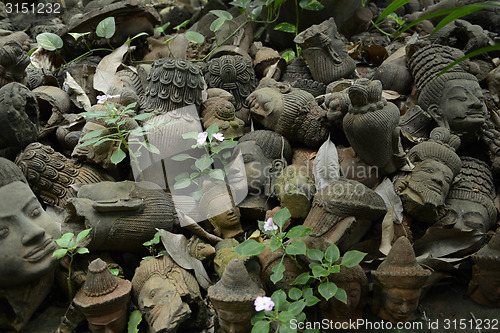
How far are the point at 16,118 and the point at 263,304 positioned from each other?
1505 millimetres

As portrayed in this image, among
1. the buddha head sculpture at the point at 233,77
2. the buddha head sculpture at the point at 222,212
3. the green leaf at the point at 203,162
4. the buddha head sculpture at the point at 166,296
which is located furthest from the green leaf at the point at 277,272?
the buddha head sculpture at the point at 233,77

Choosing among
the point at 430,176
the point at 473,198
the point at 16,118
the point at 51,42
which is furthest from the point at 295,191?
the point at 51,42

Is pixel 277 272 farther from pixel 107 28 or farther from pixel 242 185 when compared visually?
pixel 107 28

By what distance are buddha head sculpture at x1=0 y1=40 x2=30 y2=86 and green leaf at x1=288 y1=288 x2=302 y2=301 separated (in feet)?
6.66

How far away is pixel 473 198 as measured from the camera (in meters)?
2.30

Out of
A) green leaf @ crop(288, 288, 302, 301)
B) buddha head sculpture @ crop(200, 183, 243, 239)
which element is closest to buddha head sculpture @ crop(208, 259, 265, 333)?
green leaf @ crop(288, 288, 302, 301)

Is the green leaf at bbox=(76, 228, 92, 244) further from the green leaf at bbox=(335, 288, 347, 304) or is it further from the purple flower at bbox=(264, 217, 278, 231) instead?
the green leaf at bbox=(335, 288, 347, 304)

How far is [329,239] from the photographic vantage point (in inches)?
76.8

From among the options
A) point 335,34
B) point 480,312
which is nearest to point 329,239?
point 480,312

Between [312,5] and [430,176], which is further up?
[312,5]

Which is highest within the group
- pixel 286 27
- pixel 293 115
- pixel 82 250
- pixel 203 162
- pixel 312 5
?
pixel 312 5

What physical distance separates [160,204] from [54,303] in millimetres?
628

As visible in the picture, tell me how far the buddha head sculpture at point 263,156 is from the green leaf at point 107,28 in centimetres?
137

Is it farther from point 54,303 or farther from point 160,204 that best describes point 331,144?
point 54,303
